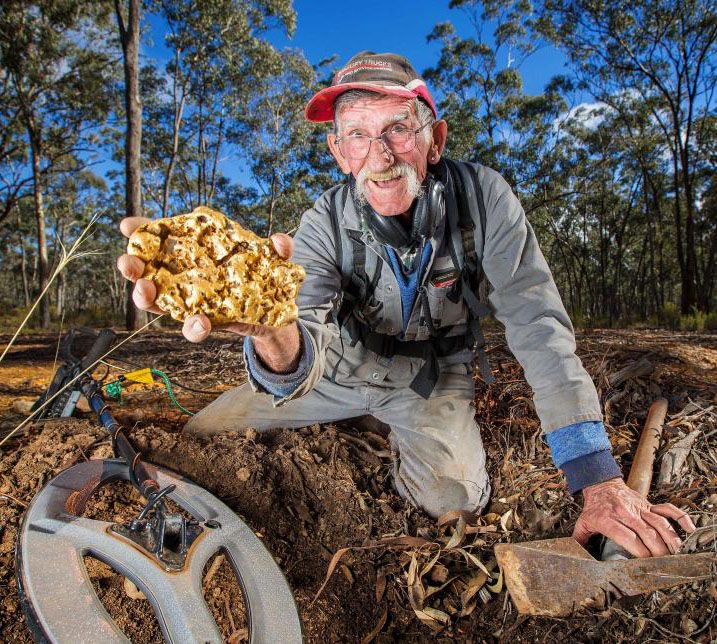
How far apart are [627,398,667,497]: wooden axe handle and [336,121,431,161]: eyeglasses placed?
1647 mm

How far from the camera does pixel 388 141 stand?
210cm

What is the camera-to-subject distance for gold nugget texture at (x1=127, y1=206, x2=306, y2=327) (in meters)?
1.16

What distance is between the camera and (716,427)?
81.8 inches

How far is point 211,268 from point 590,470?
1.41 meters

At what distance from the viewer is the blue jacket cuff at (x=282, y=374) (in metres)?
1.63

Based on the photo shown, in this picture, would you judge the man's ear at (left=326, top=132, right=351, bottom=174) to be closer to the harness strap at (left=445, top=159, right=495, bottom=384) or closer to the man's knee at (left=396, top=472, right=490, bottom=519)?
the harness strap at (left=445, top=159, right=495, bottom=384)

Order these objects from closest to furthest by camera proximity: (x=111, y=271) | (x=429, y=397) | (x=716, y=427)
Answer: (x=716, y=427) → (x=429, y=397) → (x=111, y=271)

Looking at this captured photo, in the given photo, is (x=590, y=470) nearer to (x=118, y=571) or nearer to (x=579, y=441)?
(x=579, y=441)

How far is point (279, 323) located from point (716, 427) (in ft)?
6.63

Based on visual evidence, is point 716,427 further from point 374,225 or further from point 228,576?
point 228,576

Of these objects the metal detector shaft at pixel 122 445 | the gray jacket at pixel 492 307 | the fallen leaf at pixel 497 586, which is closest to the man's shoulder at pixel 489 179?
the gray jacket at pixel 492 307

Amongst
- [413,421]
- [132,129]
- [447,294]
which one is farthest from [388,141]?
[132,129]

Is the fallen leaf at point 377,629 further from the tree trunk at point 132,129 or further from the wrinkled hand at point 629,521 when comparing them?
the tree trunk at point 132,129

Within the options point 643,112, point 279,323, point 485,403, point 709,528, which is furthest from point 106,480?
point 643,112
